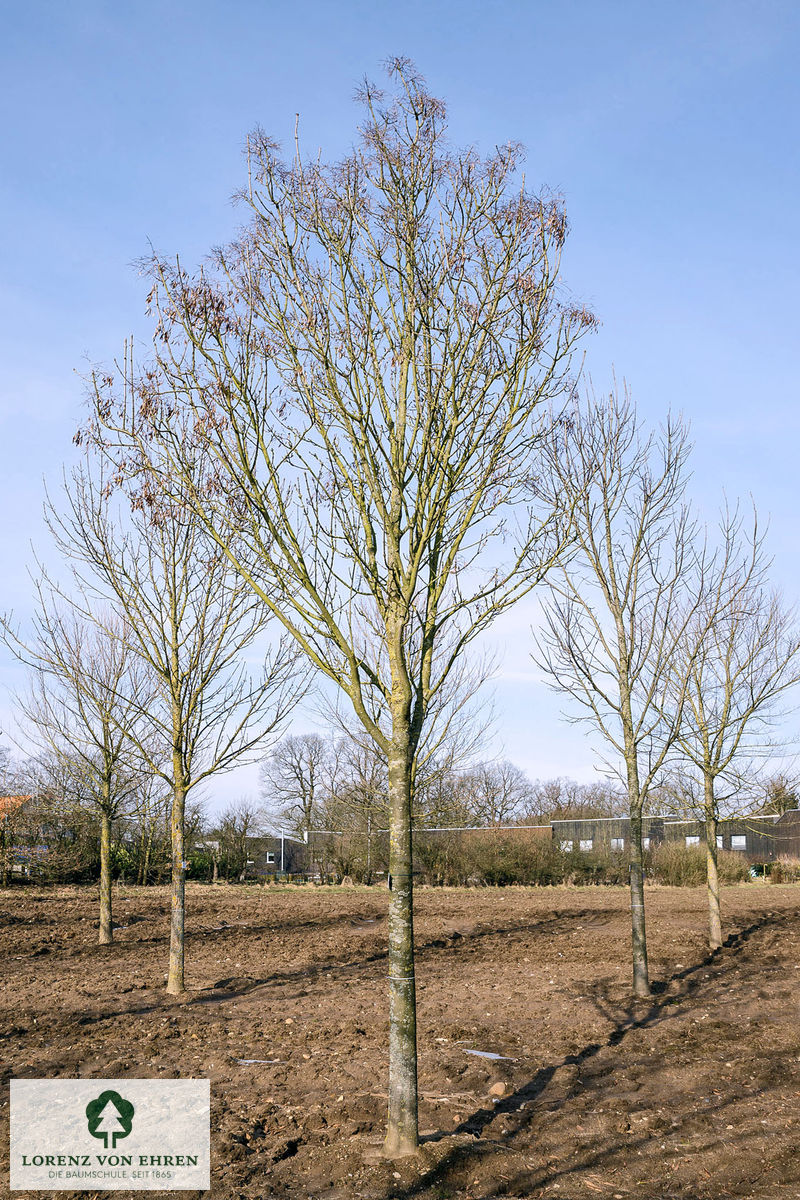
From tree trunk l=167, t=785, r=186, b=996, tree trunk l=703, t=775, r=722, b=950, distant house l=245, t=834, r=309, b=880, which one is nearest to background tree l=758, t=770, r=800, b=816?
tree trunk l=703, t=775, r=722, b=950

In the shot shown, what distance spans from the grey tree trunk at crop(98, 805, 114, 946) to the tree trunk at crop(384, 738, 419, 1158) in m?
9.44

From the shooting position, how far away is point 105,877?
533 inches

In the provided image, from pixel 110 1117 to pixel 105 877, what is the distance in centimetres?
818

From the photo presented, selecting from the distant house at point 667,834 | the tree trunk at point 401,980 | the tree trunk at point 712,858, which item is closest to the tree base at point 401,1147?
the tree trunk at point 401,980

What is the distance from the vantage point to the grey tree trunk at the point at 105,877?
44.2 feet

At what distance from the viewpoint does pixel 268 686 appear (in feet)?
34.9

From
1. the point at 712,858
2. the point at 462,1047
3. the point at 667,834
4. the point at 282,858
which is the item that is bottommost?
the point at 282,858

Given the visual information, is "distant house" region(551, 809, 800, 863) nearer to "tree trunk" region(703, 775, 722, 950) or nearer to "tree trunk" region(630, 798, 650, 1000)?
"tree trunk" region(703, 775, 722, 950)

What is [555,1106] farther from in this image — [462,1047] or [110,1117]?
[110,1117]

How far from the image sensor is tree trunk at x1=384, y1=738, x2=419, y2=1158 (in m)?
5.01

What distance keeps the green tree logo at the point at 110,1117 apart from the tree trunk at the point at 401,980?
73.3 inches

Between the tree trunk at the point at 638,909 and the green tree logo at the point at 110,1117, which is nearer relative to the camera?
the green tree logo at the point at 110,1117

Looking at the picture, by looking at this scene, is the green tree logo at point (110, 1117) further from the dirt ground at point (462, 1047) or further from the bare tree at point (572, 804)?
the bare tree at point (572, 804)

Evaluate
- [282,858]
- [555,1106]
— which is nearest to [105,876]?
[555,1106]
